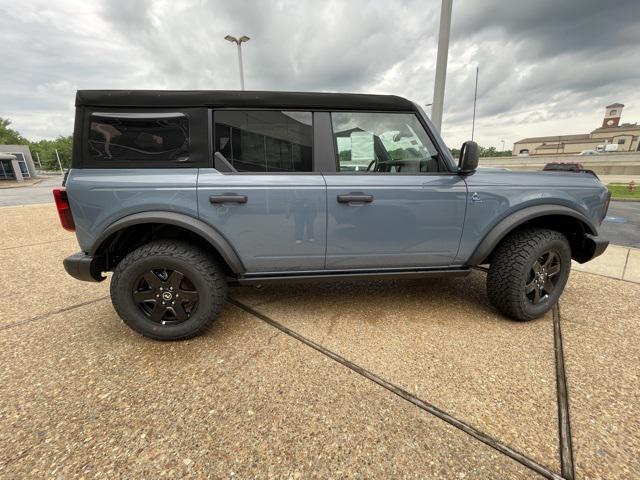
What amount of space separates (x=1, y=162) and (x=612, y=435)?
4777 cm

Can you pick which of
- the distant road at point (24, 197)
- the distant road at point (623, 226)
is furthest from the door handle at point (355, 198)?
the distant road at point (24, 197)

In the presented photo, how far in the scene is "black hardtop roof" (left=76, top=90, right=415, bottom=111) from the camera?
197 cm

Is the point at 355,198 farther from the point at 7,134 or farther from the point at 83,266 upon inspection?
the point at 7,134

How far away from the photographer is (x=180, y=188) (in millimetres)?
2012

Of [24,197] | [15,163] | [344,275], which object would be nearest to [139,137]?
[344,275]

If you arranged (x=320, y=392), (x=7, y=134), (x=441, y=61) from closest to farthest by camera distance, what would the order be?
(x=320, y=392) → (x=441, y=61) → (x=7, y=134)

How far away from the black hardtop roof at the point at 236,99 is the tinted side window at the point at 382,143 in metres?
0.08

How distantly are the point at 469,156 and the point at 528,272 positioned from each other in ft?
3.55

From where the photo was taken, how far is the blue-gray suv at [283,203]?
6.60 feet

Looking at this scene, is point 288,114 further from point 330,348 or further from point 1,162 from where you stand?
point 1,162

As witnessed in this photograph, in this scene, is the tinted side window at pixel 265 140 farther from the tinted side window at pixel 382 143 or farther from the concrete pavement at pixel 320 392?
the concrete pavement at pixel 320 392

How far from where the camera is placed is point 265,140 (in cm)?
215

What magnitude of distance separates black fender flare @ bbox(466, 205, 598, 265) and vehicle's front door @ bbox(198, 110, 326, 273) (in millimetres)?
1277

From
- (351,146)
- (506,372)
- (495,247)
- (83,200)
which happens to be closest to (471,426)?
(506,372)
